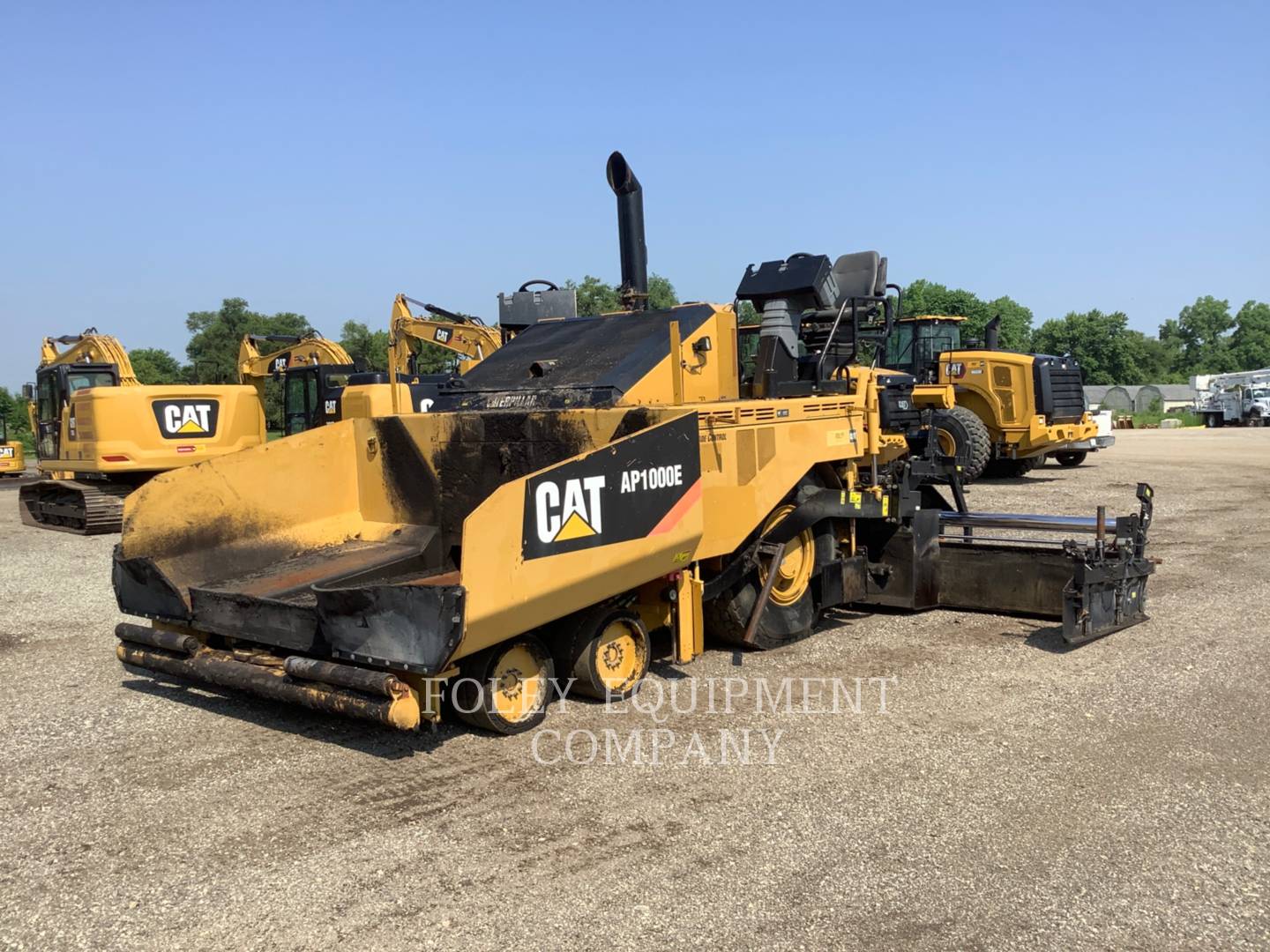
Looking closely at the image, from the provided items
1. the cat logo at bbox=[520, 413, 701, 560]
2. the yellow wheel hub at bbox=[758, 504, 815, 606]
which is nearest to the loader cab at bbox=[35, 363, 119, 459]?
the yellow wheel hub at bbox=[758, 504, 815, 606]

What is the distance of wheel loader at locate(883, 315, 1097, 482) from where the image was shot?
16.4m

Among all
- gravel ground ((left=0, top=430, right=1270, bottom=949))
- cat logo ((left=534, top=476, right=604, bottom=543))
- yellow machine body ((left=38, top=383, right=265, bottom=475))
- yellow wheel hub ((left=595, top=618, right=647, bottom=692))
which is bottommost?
gravel ground ((left=0, top=430, right=1270, bottom=949))

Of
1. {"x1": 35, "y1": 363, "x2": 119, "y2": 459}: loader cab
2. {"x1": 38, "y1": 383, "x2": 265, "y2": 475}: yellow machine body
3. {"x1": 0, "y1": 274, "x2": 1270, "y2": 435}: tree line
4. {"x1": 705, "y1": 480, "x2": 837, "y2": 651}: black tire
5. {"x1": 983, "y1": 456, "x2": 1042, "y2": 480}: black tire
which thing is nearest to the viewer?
{"x1": 705, "y1": 480, "x2": 837, "y2": 651}: black tire

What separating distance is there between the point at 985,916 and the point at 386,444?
4.37 meters

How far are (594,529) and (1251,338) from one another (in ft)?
349

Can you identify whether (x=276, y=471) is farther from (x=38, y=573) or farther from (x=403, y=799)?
(x=38, y=573)

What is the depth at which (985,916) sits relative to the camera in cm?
331

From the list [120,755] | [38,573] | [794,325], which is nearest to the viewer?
[120,755]

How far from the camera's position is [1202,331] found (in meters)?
101

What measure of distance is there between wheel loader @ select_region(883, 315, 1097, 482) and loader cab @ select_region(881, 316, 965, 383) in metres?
0.01

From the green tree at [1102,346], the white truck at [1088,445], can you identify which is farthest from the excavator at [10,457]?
the green tree at [1102,346]

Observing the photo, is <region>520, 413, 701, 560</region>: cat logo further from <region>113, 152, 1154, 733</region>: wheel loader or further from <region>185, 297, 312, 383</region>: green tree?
<region>185, 297, 312, 383</region>: green tree

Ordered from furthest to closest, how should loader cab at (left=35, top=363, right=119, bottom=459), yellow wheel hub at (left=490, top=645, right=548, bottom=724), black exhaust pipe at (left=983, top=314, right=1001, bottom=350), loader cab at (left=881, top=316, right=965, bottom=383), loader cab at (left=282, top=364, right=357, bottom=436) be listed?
black exhaust pipe at (left=983, top=314, right=1001, bottom=350) → loader cab at (left=282, top=364, right=357, bottom=436) → loader cab at (left=881, top=316, right=965, bottom=383) → loader cab at (left=35, top=363, right=119, bottom=459) → yellow wheel hub at (left=490, top=645, right=548, bottom=724)

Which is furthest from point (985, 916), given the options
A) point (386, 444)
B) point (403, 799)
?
point (386, 444)
